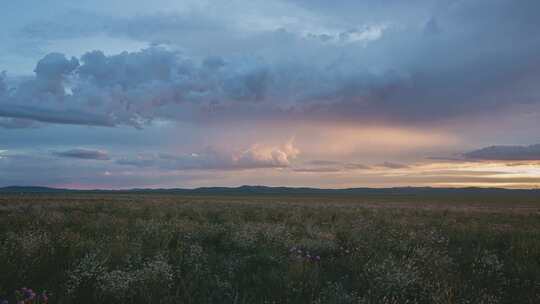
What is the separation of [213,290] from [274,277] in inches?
45.8

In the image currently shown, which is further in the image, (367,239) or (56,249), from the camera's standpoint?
(367,239)

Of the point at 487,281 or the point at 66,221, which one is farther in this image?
the point at 66,221

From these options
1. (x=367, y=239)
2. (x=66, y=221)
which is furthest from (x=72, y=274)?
(x=367, y=239)

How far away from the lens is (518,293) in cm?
618

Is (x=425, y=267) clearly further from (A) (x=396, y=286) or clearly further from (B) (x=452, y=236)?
(B) (x=452, y=236)

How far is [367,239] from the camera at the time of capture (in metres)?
9.97

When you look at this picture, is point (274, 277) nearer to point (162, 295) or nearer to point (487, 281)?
point (162, 295)

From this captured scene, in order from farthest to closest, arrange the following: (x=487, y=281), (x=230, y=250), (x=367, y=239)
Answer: (x=367, y=239) < (x=230, y=250) < (x=487, y=281)

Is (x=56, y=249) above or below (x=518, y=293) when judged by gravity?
above

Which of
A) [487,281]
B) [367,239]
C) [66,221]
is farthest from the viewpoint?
[66,221]

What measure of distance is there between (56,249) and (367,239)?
774 centimetres

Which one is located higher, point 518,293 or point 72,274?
point 72,274

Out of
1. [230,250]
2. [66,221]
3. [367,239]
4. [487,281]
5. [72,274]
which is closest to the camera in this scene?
[72,274]

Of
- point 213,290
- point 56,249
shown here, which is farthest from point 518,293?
point 56,249
